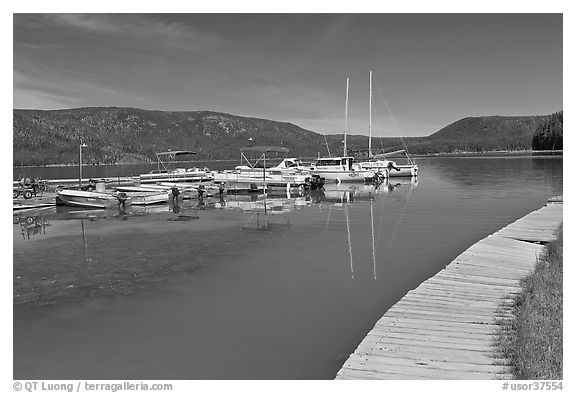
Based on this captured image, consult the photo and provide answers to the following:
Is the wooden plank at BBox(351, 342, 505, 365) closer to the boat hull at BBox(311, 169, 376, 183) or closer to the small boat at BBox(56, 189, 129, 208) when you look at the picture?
the small boat at BBox(56, 189, 129, 208)

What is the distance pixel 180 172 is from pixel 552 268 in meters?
45.4

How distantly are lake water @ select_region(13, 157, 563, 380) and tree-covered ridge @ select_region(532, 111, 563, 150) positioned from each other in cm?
15287

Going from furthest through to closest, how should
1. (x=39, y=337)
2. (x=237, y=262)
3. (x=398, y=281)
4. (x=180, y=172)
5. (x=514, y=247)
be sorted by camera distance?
(x=180, y=172) → (x=237, y=262) → (x=514, y=247) → (x=398, y=281) → (x=39, y=337)

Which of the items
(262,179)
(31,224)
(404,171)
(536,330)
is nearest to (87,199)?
(31,224)

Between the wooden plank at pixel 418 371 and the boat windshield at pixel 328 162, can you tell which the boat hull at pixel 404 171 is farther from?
the wooden plank at pixel 418 371

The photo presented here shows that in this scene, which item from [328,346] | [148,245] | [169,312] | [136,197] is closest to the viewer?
[328,346]

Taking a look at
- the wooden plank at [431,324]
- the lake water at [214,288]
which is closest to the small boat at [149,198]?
the lake water at [214,288]

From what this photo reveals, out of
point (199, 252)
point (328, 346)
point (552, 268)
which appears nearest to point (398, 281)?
point (552, 268)

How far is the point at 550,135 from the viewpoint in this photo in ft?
529

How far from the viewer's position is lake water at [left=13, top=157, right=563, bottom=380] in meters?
7.97

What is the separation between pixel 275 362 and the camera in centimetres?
780

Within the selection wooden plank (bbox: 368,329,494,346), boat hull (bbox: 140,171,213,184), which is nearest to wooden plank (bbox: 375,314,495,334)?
wooden plank (bbox: 368,329,494,346)

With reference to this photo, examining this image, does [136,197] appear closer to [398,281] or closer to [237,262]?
[237,262]

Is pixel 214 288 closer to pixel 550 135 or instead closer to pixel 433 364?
pixel 433 364
